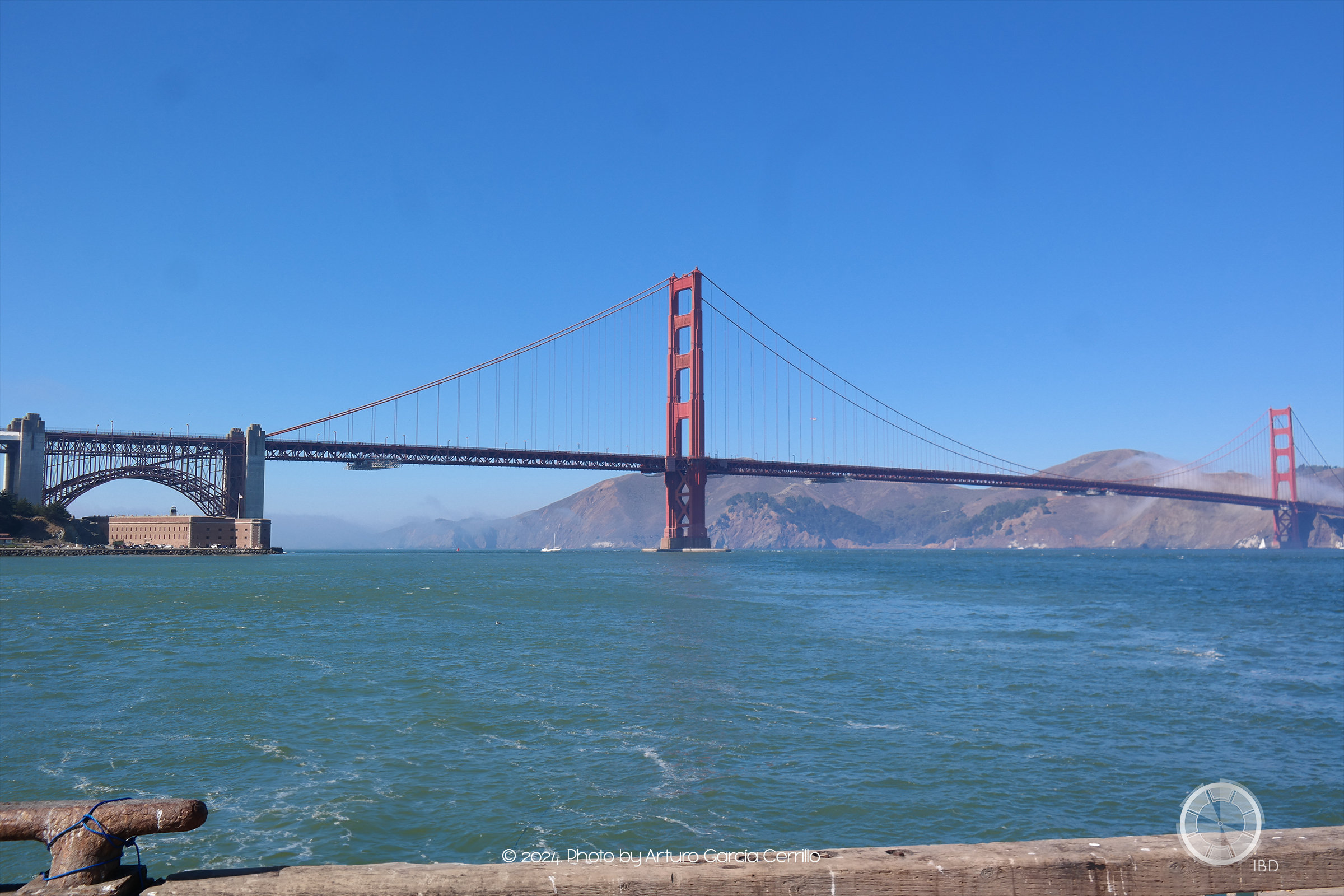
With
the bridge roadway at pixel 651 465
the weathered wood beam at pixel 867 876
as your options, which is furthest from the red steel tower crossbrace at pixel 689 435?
the weathered wood beam at pixel 867 876

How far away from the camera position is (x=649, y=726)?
Result: 34.4 feet

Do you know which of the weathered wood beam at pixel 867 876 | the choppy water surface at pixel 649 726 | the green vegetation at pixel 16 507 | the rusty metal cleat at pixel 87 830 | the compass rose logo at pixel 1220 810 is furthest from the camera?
the green vegetation at pixel 16 507

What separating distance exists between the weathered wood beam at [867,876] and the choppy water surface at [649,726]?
162 inches

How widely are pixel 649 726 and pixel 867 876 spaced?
805 cm

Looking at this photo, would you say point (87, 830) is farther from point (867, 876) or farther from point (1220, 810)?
point (1220, 810)

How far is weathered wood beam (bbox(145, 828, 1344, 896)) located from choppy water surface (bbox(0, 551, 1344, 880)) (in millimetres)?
4113

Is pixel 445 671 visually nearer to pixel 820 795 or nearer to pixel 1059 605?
pixel 820 795

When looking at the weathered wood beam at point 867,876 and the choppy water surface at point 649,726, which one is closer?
the weathered wood beam at point 867,876

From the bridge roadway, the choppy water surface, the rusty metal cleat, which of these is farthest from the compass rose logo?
the bridge roadway

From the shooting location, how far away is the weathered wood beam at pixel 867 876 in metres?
2.74

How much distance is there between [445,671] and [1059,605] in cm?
2414

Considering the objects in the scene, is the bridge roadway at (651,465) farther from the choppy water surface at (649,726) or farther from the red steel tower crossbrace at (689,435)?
the choppy water surface at (649,726)

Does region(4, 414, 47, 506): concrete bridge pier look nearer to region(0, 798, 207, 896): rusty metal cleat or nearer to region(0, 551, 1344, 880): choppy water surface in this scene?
region(0, 551, 1344, 880): choppy water surface

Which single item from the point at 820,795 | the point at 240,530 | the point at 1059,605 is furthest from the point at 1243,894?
the point at 240,530
